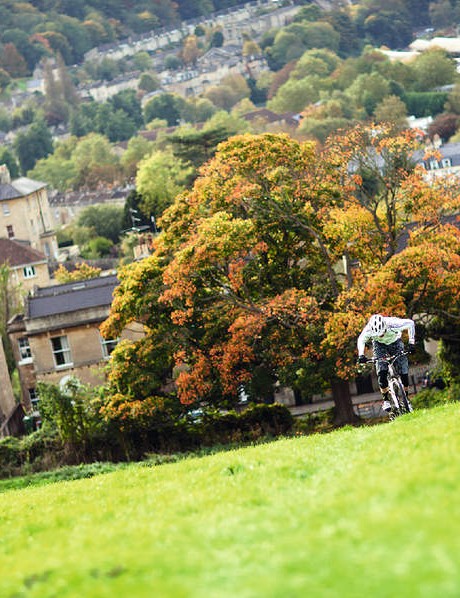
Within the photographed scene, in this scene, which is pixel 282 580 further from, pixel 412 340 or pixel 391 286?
pixel 391 286

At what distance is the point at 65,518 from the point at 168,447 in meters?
25.7

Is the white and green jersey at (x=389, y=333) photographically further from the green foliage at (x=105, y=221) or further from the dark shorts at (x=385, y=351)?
the green foliage at (x=105, y=221)

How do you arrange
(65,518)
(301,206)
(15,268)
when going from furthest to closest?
(15,268), (301,206), (65,518)

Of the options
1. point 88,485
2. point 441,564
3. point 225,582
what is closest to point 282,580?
point 225,582

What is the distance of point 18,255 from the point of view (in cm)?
11319

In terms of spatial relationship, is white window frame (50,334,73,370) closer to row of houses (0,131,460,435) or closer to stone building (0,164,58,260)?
row of houses (0,131,460,435)

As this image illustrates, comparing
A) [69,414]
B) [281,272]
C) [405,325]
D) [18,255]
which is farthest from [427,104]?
[405,325]

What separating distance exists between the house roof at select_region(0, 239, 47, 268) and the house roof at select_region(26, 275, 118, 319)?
166 ft

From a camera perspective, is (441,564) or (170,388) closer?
(441,564)

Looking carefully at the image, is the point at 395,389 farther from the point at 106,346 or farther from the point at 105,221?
the point at 105,221

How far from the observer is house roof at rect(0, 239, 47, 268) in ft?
368

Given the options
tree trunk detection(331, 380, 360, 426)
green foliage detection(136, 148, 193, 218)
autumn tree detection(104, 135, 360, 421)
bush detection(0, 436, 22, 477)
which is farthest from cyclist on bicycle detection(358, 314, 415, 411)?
green foliage detection(136, 148, 193, 218)

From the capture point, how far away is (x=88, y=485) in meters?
20.2

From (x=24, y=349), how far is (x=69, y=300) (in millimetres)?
4514
